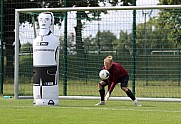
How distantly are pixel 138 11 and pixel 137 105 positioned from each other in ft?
16.7

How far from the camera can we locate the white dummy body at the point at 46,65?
672 inches

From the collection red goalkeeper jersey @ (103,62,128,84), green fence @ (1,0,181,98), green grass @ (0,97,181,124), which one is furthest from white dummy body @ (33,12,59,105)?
green fence @ (1,0,181,98)

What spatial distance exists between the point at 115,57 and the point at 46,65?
1216 centimetres

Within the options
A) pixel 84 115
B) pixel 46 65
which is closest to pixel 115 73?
pixel 46 65

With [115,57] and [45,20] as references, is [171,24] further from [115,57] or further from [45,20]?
[45,20]

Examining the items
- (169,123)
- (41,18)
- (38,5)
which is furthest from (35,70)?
(38,5)

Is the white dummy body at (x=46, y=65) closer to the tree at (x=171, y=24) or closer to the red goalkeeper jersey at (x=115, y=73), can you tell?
the red goalkeeper jersey at (x=115, y=73)

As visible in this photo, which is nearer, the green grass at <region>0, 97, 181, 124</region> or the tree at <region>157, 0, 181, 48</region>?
the green grass at <region>0, 97, 181, 124</region>

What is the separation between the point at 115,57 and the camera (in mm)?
29047

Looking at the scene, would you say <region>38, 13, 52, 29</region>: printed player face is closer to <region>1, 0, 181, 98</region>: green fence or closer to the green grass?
the green grass

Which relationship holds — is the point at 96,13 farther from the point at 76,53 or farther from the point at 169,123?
the point at 169,123

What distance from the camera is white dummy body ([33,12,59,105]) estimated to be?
17078 millimetres

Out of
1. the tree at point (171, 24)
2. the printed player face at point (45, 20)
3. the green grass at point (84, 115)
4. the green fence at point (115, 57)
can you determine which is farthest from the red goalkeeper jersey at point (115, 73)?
the tree at point (171, 24)

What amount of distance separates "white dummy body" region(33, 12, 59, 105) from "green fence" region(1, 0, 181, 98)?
508 centimetres
